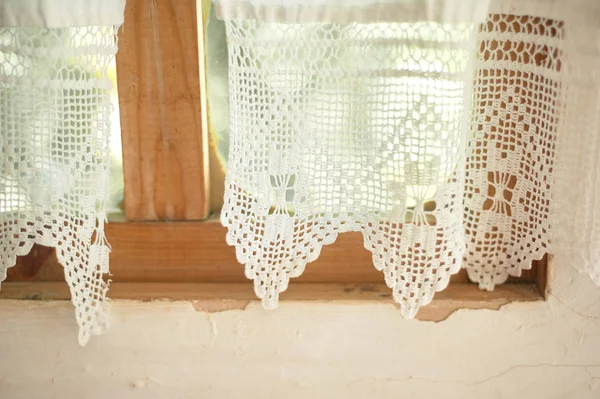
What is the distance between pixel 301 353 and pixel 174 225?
28 centimetres

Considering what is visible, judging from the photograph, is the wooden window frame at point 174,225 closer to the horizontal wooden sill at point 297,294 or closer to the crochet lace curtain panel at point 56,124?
the horizontal wooden sill at point 297,294

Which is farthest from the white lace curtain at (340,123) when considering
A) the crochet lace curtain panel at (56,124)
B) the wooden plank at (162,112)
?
the wooden plank at (162,112)

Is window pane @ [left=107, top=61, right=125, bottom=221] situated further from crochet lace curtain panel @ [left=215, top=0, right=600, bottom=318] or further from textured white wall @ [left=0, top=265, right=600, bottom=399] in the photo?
crochet lace curtain panel @ [left=215, top=0, right=600, bottom=318]

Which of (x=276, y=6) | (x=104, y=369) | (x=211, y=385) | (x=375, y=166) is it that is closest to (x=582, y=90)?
(x=375, y=166)

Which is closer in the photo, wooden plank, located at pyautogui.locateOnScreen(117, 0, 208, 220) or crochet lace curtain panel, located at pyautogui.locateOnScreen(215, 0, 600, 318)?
crochet lace curtain panel, located at pyautogui.locateOnScreen(215, 0, 600, 318)

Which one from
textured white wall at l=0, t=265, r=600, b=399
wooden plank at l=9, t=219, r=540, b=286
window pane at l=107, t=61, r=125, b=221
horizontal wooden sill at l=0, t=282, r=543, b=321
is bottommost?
textured white wall at l=0, t=265, r=600, b=399

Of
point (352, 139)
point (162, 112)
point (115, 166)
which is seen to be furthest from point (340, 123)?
point (115, 166)

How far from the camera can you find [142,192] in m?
0.92

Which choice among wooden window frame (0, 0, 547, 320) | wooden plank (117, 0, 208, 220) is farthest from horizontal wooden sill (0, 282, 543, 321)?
wooden plank (117, 0, 208, 220)

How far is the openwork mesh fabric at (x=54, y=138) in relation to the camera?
2.31 feet

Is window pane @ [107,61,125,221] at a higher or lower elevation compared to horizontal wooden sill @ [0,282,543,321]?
higher

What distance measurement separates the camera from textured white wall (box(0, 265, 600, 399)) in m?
0.92

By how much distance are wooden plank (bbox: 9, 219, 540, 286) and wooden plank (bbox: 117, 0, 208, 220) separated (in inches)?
1.0

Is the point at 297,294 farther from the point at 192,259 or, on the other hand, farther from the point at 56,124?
the point at 56,124
